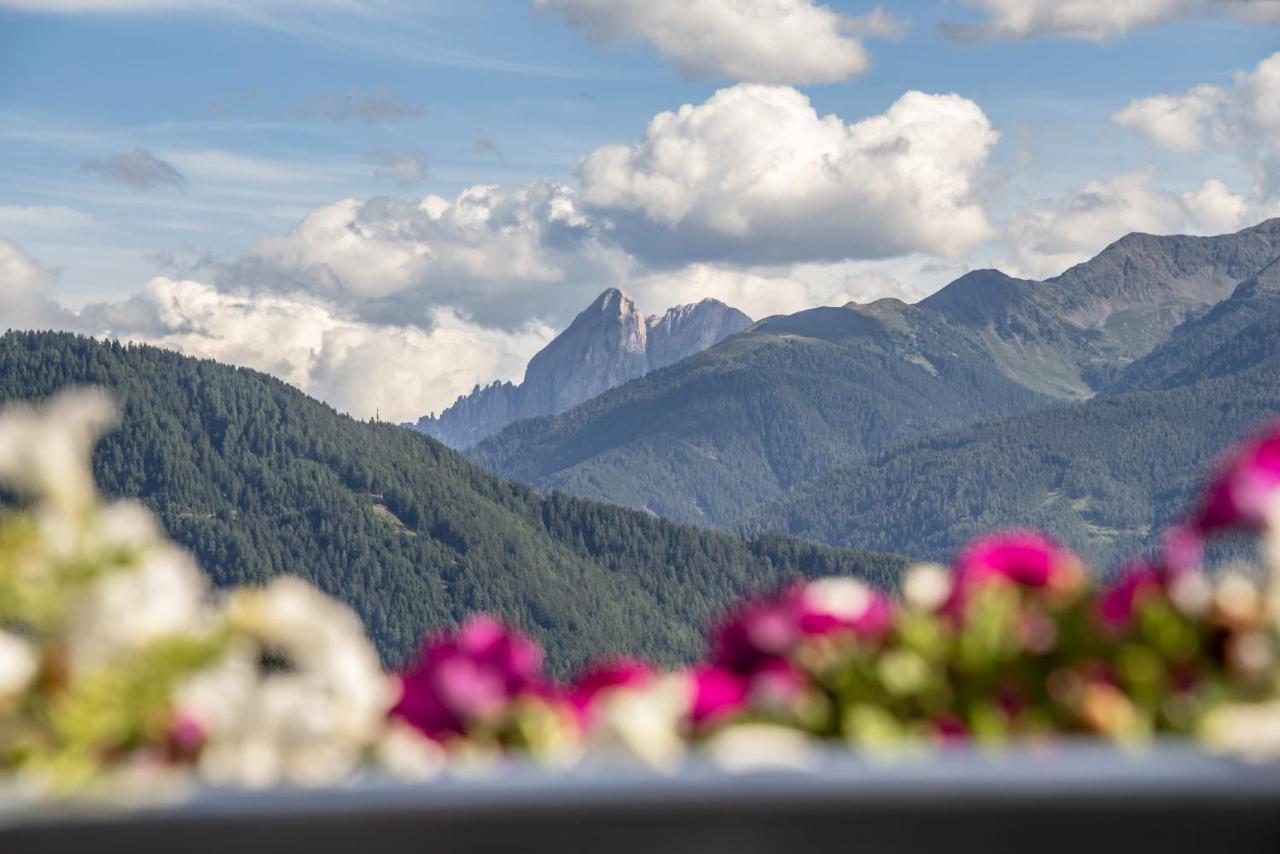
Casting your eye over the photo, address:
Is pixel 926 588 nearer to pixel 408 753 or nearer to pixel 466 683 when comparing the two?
pixel 466 683

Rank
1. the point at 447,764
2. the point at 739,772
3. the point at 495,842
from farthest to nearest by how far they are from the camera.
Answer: the point at 447,764 < the point at 495,842 < the point at 739,772

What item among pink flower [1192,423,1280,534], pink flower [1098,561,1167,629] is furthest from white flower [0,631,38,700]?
pink flower [1192,423,1280,534]

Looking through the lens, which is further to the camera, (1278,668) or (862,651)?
Answer: (862,651)

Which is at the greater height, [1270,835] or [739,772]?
[739,772]

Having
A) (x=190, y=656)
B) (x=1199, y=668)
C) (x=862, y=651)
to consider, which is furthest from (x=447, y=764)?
(x=1199, y=668)

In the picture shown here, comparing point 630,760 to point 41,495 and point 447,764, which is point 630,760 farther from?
point 41,495

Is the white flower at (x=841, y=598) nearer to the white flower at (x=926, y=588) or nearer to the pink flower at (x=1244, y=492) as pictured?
the white flower at (x=926, y=588)

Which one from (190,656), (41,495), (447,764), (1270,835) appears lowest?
(1270,835)

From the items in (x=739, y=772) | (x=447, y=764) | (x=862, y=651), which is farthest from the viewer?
(x=862, y=651)

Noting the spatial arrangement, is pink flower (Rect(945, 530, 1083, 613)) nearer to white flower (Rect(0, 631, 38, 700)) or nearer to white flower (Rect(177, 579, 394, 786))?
white flower (Rect(177, 579, 394, 786))

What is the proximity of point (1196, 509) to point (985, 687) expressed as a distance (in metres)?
0.40

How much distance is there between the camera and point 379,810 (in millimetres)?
1771

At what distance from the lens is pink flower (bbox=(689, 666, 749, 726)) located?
2.04 meters

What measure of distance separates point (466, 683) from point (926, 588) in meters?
0.74
